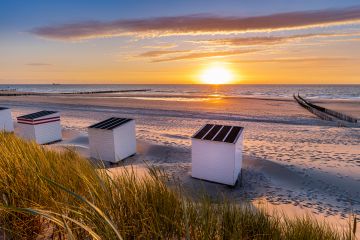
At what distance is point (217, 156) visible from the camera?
8.98 m

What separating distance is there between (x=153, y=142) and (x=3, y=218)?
12.6m

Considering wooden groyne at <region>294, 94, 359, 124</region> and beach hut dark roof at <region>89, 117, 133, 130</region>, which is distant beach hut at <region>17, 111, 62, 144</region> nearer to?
beach hut dark roof at <region>89, 117, 133, 130</region>

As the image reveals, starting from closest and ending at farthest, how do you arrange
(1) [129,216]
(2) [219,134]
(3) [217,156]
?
(1) [129,216]
(3) [217,156]
(2) [219,134]

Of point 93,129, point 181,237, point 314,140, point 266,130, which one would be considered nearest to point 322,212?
point 181,237

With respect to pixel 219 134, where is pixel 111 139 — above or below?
below

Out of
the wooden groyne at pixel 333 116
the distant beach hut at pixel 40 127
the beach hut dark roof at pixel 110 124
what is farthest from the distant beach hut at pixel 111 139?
the wooden groyne at pixel 333 116

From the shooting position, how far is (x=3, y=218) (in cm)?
318

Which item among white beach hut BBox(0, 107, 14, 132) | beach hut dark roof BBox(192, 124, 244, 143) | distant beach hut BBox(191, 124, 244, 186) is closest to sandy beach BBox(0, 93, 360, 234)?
distant beach hut BBox(191, 124, 244, 186)

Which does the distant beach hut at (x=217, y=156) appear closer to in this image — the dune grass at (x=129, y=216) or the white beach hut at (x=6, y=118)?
the dune grass at (x=129, y=216)

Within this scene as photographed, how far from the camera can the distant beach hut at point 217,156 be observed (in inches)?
345

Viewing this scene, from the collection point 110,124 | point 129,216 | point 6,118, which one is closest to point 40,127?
point 6,118

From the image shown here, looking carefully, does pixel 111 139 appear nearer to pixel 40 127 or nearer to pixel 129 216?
pixel 40 127

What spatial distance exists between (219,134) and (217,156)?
0.89 metres

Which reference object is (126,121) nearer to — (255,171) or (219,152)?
(219,152)
